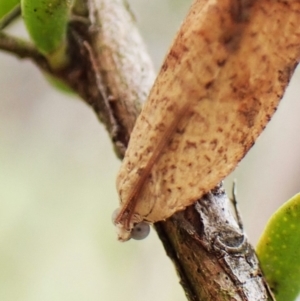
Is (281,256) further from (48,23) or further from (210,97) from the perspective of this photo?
(48,23)

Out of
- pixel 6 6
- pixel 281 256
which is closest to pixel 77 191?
pixel 6 6

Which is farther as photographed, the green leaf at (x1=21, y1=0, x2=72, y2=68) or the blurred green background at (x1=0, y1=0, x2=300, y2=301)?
the blurred green background at (x1=0, y1=0, x2=300, y2=301)

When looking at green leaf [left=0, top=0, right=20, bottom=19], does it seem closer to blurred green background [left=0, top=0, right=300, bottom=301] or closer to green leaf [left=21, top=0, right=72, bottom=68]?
green leaf [left=21, top=0, right=72, bottom=68]

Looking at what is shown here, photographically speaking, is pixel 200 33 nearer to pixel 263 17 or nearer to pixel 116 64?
pixel 263 17

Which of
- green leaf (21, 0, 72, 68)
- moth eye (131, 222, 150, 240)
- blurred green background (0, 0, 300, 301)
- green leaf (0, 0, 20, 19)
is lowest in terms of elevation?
blurred green background (0, 0, 300, 301)

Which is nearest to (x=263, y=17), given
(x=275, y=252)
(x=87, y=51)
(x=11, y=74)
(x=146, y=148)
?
(x=146, y=148)

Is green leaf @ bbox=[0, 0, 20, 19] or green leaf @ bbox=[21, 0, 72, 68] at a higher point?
green leaf @ bbox=[21, 0, 72, 68]

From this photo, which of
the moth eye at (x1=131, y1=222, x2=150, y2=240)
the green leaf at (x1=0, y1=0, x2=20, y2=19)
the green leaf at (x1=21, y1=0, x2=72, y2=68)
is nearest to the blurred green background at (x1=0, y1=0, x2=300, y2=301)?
the green leaf at (x1=0, y1=0, x2=20, y2=19)

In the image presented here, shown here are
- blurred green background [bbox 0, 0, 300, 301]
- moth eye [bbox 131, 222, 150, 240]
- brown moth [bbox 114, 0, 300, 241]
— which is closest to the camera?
brown moth [bbox 114, 0, 300, 241]
